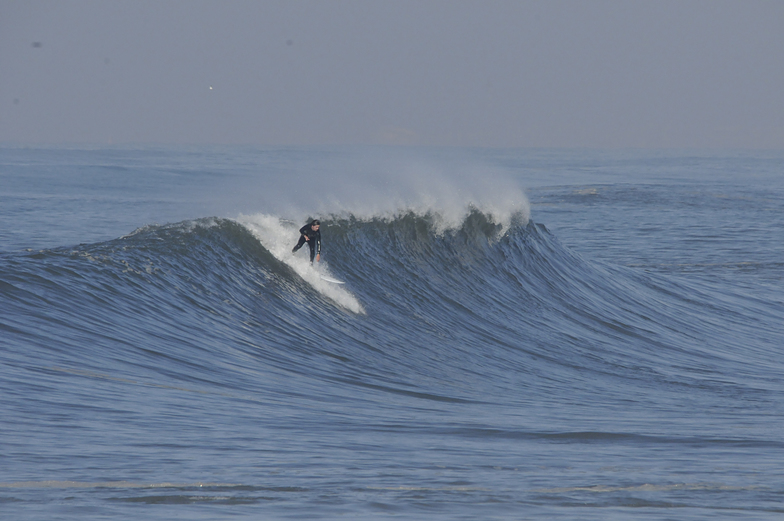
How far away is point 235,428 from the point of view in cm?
651

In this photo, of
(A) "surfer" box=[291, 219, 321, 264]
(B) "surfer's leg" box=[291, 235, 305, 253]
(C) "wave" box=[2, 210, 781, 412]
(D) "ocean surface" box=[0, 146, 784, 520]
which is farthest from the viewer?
(B) "surfer's leg" box=[291, 235, 305, 253]

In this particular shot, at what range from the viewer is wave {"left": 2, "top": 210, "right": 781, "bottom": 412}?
923 cm

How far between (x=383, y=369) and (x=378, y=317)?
273 centimetres

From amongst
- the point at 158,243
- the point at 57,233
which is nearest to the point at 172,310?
the point at 158,243

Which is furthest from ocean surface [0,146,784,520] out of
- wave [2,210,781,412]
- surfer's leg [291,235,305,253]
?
surfer's leg [291,235,305,253]

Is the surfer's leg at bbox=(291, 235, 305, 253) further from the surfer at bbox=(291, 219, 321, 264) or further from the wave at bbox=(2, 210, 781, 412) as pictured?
the wave at bbox=(2, 210, 781, 412)

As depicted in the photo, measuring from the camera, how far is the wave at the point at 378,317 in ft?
30.3

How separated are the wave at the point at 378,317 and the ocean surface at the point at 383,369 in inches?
2.2

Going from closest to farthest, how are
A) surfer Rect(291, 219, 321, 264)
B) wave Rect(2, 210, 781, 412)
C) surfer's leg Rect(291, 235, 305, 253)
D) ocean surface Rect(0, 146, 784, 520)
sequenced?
ocean surface Rect(0, 146, 784, 520) < wave Rect(2, 210, 781, 412) < surfer Rect(291, 219, 321, 264) < surfer's leg Rect(291, 235, 305, 253)

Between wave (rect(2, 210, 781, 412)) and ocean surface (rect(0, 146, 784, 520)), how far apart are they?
55 mm

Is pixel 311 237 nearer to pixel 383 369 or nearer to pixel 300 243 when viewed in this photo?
pixel 300 243

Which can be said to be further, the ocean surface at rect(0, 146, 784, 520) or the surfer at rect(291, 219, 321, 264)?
the surfer at rect(291, 219, 321, 264)

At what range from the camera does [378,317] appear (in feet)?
43.3

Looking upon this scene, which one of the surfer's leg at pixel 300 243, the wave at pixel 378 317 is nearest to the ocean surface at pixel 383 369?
the wave at pixel 378 317
